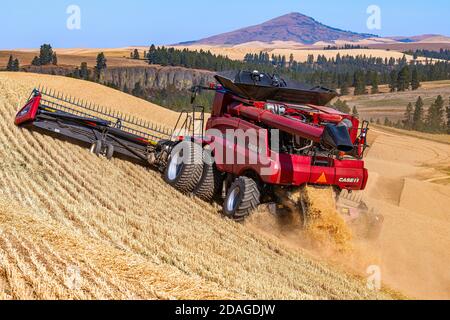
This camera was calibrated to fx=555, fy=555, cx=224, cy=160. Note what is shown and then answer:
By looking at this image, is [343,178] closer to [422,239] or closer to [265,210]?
[265,210]

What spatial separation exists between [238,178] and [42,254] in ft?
13.4

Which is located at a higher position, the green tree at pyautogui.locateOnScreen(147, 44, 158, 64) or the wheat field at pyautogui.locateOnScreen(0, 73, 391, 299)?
the green tree at pyautogui.locateOnScreen(147, 44, 158, 64)

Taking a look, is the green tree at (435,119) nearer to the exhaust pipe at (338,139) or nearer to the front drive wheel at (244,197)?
the front drive wheel at (244,197)

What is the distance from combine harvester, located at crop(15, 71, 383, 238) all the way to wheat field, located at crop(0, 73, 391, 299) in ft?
1.73

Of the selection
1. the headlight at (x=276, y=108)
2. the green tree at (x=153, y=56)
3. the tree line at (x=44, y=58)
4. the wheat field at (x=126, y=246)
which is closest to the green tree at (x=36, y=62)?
the tree line at (x=44, y=58)

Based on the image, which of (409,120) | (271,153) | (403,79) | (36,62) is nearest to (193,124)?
(271,153)

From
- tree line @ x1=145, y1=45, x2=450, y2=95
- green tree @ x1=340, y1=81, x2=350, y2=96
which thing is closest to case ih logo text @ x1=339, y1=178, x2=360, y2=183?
tree line @ x1=145, y1=45, x2=450, y2=95

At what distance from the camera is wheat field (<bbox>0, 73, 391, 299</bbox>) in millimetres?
4836

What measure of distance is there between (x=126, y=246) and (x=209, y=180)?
3.60 m

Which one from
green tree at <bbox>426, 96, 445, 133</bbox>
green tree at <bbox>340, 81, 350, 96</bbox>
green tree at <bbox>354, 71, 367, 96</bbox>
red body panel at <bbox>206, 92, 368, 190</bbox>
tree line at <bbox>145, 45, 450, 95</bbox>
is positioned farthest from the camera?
tree line at <bbox>145, 45, 450, 95</bbox>

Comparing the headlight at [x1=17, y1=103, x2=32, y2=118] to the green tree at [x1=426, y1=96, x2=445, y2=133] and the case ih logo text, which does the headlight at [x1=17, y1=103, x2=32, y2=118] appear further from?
the green tree at [x1=426, y1=96, x2=445, y2=133]

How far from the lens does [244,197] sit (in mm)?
8539
